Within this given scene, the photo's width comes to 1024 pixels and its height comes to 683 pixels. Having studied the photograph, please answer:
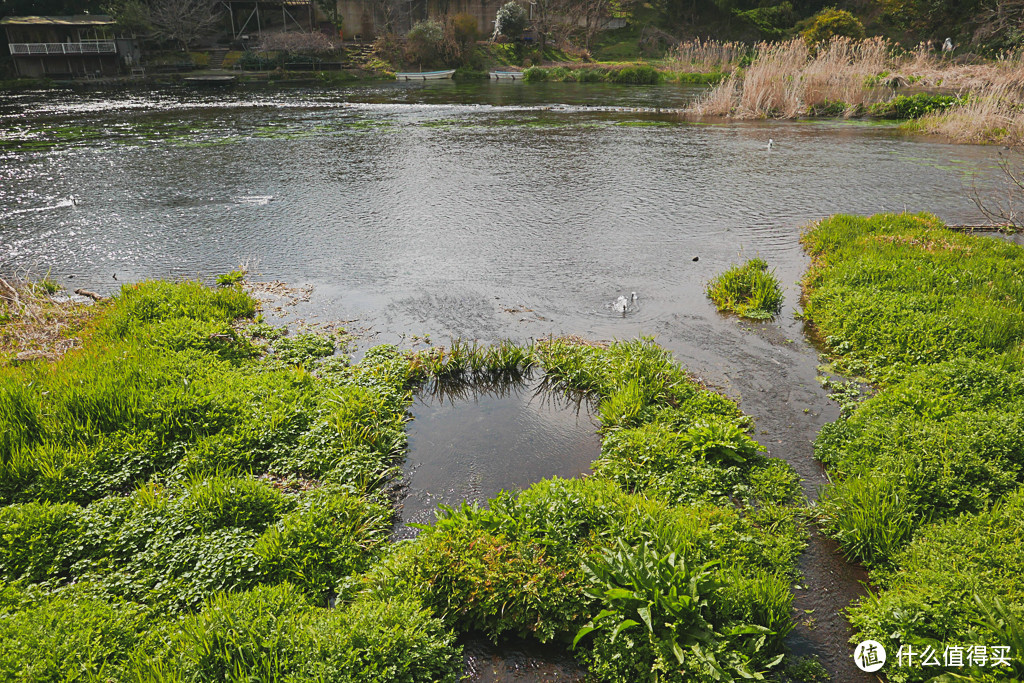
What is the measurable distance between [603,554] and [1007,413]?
138 inches

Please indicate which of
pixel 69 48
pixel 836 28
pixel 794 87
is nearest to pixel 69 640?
pixel 794 87

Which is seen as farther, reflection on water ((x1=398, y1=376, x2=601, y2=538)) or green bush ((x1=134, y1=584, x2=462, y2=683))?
reflection on water ((x1=398, y1=376, x2=601, y2=538))

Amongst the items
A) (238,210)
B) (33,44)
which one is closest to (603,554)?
(238,210)

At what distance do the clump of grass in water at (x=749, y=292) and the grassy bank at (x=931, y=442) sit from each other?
1.50ft

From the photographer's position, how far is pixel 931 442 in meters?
4.69

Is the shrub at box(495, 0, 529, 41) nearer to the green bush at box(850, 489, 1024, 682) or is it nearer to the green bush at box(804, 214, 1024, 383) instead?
the green bush at box(804, 214, 1024, 383)

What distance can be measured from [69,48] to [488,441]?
137 ft

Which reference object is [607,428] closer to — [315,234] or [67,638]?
[67,638]

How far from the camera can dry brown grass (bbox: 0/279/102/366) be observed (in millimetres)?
6429

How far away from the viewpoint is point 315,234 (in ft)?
35.6

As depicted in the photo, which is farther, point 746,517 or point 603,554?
point 746,517

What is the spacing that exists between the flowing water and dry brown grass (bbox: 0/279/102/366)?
0.85 meters

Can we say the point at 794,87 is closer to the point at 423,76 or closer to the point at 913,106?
the point at 913,106

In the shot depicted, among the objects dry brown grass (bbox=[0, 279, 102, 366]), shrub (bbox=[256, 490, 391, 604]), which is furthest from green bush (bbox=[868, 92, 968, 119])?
dry brown grass (bbox=[0, 279, 102, 366])
